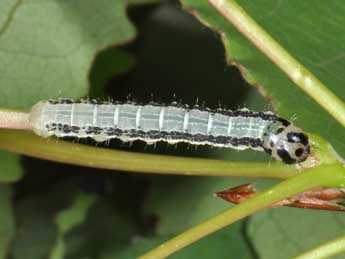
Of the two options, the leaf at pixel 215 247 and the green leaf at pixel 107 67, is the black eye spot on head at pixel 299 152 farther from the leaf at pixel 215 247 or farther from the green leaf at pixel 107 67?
the green leaf at pixel 107 67

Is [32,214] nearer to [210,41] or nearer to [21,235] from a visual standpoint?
[21,235]

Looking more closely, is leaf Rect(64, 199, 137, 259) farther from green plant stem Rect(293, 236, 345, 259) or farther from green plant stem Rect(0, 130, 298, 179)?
green plant stem Rect(293, 236, 345, 259)

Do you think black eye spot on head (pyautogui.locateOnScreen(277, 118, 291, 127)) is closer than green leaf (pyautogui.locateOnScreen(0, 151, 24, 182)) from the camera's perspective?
Yes

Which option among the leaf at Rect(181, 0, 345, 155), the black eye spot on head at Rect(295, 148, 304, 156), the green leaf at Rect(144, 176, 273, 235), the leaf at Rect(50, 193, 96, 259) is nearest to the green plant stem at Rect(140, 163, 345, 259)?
the black eye spot on head at Rect(295, 148, 304, 156)

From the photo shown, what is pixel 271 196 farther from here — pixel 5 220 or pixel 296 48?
pixel 5 220

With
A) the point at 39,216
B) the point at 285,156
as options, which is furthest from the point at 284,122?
the point at 39,216

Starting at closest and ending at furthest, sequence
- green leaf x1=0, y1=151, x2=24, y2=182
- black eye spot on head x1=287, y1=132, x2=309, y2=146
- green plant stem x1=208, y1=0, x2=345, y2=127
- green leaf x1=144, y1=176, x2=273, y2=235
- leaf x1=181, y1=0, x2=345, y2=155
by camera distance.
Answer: green plant stem x1=208, y1=0, x2=345, y2=127 < black eye spot on head x1=287, y1=132, x2=309, y2=146 < leaf x1=181, y1=0, x2=345, y2=155 < green leaf x1=0, y1=151, x2=24, y2=182 < green leaf x1=144, y1=176, x2=273, y2=235
